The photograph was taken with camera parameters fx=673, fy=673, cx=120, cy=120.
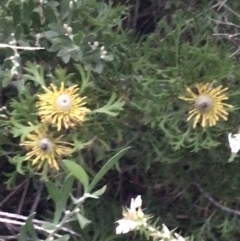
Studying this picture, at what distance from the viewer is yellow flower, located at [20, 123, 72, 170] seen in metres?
0.97

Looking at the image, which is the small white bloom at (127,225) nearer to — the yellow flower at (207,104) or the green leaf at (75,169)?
the green leaf at (75,169)

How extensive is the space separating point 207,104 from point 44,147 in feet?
0.81

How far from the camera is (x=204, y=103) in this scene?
987 millimetres

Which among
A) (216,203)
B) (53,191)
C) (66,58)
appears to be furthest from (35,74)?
(216,203)

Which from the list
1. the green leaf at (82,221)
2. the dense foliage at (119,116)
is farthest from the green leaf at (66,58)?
the green leaf at (82,221)

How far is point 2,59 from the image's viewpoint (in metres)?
1.06

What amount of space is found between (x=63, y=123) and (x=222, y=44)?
32cm

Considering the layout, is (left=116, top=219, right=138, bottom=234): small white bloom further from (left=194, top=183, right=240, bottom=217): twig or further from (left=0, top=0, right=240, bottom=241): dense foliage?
(left=194, top=183, right=240, bottom=217): twig

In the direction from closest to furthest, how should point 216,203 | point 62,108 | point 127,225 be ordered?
point 127,225 < point 62,108 < point 216,203

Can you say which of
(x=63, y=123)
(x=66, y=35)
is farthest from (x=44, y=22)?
(x=63, y=123)

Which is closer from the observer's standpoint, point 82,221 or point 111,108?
point 82,221

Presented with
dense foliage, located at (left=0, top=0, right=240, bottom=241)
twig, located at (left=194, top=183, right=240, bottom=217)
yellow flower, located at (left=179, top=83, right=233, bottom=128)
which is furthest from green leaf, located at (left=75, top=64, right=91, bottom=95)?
twig, located at (left=194, top=183, right=240, bottom=217)

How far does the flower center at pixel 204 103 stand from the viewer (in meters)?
0.99

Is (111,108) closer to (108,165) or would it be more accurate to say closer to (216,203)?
(108,165)
